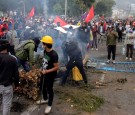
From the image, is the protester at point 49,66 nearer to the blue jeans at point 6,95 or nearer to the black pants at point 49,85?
the black pants at point 49,85

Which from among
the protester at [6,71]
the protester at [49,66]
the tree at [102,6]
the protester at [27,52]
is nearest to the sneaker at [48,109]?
the protester at [49,66]

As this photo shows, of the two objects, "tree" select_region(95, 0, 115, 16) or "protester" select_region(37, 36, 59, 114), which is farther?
"tree" select_region(95, 0, 115, 16)

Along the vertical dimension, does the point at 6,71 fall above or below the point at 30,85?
above

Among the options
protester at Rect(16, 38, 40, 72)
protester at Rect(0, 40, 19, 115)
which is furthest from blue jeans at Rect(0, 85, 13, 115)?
protester at Rect(16, 38, 40, 72)

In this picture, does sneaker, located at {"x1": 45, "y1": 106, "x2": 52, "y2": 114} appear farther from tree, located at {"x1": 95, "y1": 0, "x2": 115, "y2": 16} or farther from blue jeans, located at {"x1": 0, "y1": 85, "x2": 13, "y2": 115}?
tree, located at {"x1": 95, "y1": 0, "x2": 115, "y2": 16}

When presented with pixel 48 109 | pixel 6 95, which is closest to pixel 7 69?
pixel 6 95

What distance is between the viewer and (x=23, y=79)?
25.8ft

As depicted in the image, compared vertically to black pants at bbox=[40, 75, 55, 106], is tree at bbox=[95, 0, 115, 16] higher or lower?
higher

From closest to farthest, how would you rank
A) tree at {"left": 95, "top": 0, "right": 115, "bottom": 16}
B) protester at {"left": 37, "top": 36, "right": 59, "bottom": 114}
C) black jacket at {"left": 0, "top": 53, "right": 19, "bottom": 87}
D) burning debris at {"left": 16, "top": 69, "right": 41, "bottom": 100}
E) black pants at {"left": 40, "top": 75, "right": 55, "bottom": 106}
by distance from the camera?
black jacket at {"left": 0, "top": 53, "right": 19, "bottom": 87} < protester at {"left": 37, "top": 36, "right": 59, "bottom": 114} < black pants at {"left": 40, "top": 75, "right": 55, "bottom": 106} < burning debris at {"left": 16, "top": 69, "right": 41, "bottom": 100} < tree at {"left": 95, "top": 0, "right": 115, "bottom": 16}

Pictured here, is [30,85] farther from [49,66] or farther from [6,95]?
[6,95]

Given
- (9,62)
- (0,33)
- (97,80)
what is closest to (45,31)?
(0,33)

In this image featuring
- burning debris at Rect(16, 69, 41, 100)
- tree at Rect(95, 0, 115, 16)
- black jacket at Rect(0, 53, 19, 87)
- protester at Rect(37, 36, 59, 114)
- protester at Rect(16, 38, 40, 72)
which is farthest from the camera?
tree at Rect(95, 0, 115, 16)

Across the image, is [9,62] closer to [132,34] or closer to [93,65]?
[93,65]

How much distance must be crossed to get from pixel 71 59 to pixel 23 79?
1.90m
